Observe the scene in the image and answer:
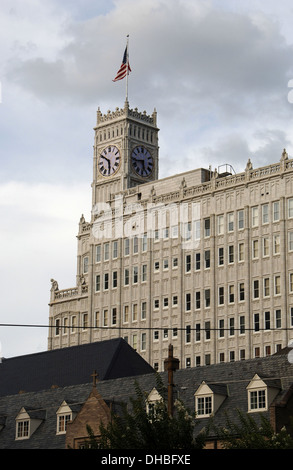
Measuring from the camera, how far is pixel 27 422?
80.0 meters

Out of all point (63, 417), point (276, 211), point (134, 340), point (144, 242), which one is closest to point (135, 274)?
point (144, 242)

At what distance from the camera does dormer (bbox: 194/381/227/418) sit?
69.2 m

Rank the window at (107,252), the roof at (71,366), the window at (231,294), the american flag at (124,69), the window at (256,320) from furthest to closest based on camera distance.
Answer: the window at (107,252) → the american flag at (124,69) → the window at (231,294) → the window at (256,320) → the roof at (71,366)

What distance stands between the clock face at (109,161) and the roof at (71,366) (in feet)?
182

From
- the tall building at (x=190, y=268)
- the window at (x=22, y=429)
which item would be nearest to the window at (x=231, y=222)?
the tall building at (x=190, y=268)

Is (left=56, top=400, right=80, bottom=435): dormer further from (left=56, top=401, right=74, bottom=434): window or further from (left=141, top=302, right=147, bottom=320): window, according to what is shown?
(left=141, top=302, right=147, bottom=320): window

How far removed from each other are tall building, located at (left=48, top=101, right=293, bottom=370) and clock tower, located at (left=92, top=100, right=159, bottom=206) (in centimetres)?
202

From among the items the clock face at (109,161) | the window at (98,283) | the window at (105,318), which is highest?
the clock face at (109,161)

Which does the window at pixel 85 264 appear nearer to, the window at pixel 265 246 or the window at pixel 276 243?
the window at pixel 265 246

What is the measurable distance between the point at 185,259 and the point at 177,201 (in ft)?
23.5

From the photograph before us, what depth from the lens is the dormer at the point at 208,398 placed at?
227 ft

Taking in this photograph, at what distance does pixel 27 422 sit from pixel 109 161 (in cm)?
7614
